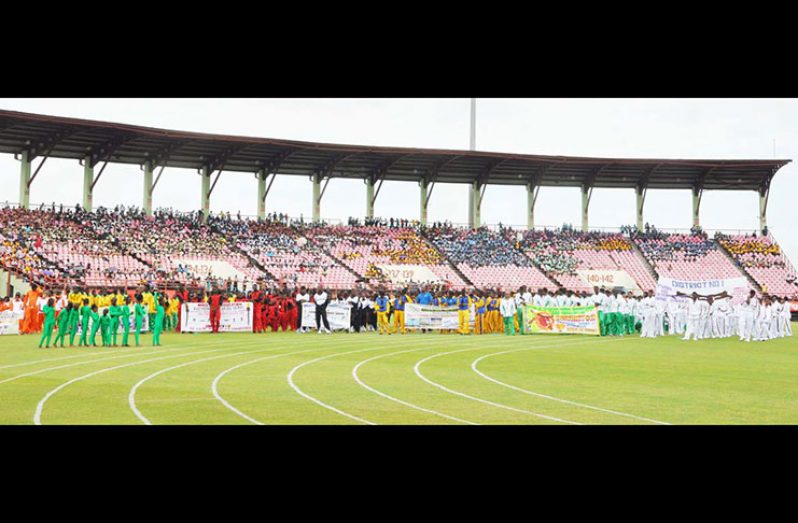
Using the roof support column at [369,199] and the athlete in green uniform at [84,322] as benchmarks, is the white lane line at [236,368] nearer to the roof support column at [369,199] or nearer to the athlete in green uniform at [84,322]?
the athlete in green uniform at [84,322]

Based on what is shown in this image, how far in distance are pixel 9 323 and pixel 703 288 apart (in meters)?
23.8

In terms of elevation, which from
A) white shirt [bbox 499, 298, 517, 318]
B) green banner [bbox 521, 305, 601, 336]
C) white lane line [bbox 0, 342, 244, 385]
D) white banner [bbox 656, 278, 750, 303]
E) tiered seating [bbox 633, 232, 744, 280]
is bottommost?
white lane line [bbox 0, 342, 244, 385]

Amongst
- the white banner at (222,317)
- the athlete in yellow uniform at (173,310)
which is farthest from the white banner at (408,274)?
the athlete in yellow uniform at (173,310)

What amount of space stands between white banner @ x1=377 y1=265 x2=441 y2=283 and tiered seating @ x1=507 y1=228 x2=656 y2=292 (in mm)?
8214

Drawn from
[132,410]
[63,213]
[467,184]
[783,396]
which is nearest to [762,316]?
[783,396]

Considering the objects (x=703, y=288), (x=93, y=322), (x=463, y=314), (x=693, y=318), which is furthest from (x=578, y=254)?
(x=93, y=322)

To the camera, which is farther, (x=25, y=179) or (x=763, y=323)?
(x=25, y=179)

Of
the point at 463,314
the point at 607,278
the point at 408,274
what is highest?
the point at 408,274

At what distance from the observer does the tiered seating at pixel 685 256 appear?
50.3 meters

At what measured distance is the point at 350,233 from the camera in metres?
49.8

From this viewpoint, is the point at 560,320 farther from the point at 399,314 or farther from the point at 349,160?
the point at 349,160

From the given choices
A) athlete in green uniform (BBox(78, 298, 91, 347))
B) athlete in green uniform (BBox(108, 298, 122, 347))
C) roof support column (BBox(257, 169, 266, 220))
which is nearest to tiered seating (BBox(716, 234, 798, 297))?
roof support column (BBox(257, 169, 266, 220))

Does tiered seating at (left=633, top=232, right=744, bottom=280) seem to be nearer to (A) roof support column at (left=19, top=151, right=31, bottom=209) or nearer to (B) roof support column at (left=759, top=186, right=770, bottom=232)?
(B) roof support column at (left=759, top=186, right=770, bottom=232)

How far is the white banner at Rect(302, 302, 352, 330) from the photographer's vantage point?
90.1 ft
